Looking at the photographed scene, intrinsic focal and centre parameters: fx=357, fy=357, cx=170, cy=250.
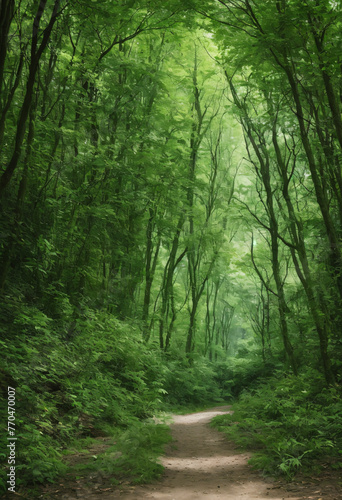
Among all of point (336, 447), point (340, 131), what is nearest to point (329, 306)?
point (336, 447)

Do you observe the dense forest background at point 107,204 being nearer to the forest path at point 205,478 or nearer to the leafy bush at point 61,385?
the leafy bush at point 61,385

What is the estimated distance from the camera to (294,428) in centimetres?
569

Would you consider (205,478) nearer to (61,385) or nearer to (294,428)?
(294,428)

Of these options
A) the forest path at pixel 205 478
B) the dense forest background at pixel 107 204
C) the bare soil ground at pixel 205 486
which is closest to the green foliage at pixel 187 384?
the dense forest background at pixel 107 204

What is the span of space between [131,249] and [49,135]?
4.19 m

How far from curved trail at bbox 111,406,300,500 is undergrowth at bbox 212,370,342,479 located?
30 cm

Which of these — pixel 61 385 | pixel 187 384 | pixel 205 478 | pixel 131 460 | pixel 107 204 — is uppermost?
pixel 107 204

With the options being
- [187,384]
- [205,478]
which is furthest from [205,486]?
[187,384]

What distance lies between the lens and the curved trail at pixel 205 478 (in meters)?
3.94

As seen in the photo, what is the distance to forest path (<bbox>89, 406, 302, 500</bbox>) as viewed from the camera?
393 cm

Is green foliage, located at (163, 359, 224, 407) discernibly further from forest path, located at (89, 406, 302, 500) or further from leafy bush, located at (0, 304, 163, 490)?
forest path, located at (89, 406, 302, 500)

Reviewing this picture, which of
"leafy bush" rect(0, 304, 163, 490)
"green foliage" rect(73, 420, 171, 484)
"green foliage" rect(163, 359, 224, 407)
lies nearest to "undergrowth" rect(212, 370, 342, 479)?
"green foliage" rect(73, 420, 171, 484)

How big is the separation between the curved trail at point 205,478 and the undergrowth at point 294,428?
0.30 metres

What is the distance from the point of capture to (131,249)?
33.6 feet
